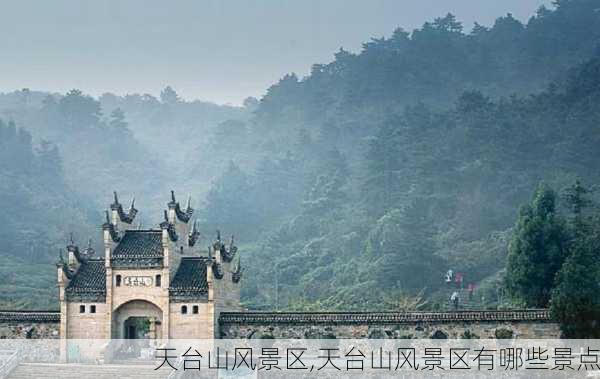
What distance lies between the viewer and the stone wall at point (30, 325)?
3591 centimetres

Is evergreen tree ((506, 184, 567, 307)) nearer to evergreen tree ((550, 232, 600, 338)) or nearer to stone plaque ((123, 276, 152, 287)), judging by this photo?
evergreen tree ((550, 232, 600, 338))

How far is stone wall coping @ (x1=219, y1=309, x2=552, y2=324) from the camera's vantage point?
3212 centimetres

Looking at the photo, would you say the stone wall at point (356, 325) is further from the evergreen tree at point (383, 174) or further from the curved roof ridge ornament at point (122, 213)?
the evergreen tree at point (383, 174)

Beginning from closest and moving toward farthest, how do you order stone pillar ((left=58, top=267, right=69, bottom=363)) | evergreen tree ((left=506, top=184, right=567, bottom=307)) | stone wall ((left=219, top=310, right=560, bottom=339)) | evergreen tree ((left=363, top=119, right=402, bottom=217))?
stone wall ((left=219, top=310, right=560, bottom=339)) → stone pillar ((left=58, top=267, right=69, bottom=363)) → evergreen tree ((left=506, top=184, right=567, bottom=307)) → evergreen tree ((left=363, top=119, right=402, bottom=217))

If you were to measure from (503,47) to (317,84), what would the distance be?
25140mm

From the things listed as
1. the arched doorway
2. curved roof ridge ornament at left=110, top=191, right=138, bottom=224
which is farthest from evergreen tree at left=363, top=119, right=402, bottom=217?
the arched doorway

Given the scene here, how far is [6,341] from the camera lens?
35.9 m

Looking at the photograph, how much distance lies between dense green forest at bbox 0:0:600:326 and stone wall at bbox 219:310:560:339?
1822 mm

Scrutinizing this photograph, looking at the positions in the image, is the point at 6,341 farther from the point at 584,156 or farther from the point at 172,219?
the point at 584,156

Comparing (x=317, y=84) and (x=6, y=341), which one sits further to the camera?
(x=317, y=84)

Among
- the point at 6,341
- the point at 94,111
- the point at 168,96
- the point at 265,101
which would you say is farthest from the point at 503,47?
the point at 6,341

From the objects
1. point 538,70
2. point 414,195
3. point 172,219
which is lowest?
point 172,219

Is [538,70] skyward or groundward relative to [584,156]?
skyward

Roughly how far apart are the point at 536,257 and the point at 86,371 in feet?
58.1
